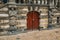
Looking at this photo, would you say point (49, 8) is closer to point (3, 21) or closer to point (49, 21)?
point (49, 21)

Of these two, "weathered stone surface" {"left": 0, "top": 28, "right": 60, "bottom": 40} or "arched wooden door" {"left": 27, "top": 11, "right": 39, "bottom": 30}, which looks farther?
"arched wooden door" {"left": 27, "top": 11, "right": 39, "bottom": 30}

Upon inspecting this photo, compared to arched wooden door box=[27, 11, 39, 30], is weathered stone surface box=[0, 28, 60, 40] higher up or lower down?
lower down

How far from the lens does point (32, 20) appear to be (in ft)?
78.7

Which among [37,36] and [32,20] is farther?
[32,20]

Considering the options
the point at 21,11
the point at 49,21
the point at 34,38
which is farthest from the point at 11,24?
the point at 49,21

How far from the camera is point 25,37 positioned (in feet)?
68.8

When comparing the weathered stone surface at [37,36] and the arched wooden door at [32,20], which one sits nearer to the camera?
the weathered stone surface at [37,36]

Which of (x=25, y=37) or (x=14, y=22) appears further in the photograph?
(x=14, y=22)

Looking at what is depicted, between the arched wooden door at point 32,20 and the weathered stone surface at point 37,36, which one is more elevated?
the arched wooden door at point 32,20

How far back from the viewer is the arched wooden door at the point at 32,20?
23.7 m

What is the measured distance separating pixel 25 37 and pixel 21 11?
380cm

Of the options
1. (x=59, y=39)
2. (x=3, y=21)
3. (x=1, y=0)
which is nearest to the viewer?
(x=59, y=39)

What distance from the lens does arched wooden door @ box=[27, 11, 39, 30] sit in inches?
934

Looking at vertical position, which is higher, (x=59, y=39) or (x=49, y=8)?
(x=49, y=8)
